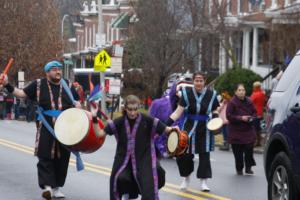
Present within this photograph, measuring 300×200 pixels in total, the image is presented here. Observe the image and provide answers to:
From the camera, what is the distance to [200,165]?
1207 centimetres

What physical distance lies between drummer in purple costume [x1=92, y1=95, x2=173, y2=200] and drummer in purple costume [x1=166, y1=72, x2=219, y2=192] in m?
2.87

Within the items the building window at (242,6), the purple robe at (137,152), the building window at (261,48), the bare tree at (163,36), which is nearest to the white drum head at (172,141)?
the purple robe at (137,152)

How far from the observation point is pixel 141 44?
35469mm

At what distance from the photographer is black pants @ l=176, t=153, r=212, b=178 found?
473 inches

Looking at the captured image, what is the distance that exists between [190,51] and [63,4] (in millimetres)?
59738

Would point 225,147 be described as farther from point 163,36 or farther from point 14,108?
point 14,108

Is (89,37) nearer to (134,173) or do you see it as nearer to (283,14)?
(283,14)

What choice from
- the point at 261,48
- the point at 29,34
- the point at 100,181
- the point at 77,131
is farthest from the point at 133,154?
the point at 29,34

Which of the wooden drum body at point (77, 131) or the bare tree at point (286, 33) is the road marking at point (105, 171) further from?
the bare tree at point (286, 33)

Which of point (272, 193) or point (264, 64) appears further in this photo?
point (264, 64)

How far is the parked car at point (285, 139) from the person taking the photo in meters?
8.56

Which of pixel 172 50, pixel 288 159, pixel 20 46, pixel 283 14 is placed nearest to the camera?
pixel 288 159

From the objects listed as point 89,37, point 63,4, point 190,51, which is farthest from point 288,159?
point 63,4

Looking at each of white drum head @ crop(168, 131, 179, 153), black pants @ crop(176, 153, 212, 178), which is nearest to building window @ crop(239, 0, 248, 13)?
black pants @ crop(176, 153, 212, 178)
